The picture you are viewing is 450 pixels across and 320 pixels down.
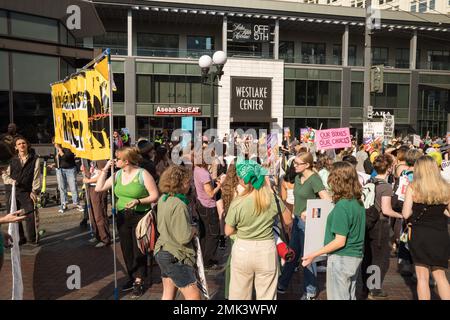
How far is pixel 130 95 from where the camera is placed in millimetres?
32938

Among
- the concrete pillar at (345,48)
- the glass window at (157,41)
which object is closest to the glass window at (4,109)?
the glass window at (157,41)

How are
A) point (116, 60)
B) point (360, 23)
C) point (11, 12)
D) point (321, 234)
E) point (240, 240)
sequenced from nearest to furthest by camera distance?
point (240, 240) → point (321, 234) → point (11, 12) → point (116, 60) → point (360, 23)

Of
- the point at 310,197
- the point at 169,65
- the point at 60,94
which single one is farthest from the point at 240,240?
the point at 169,65

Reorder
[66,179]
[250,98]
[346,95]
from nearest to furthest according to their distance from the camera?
[66,179] → [250,98] → [346,95]

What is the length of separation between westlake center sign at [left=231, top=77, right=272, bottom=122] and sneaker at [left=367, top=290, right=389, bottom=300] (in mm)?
30377

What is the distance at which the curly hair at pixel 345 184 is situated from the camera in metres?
3.85

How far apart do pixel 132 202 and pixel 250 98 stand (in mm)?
31169

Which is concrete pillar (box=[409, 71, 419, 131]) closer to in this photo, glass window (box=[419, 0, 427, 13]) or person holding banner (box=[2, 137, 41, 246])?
glass window (box=[419, 0, 427, 13])

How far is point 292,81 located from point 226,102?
22.3 ft

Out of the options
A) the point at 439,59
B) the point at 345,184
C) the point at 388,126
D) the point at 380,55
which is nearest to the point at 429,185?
the point at 345,184

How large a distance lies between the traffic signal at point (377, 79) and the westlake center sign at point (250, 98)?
19509mm

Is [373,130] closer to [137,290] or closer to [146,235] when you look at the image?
[137,290]

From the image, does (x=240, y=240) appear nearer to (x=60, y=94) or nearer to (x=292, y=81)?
(x=60, y=94)

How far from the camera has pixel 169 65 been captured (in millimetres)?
33375
